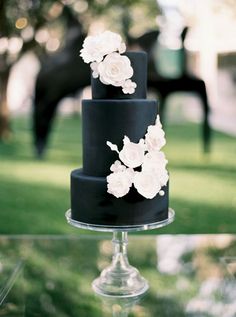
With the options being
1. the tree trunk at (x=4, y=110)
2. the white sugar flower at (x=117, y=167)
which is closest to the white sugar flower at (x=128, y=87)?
the white sugar flower at (x=117, y=167)

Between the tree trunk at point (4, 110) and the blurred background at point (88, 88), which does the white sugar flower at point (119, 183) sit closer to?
the blurred background at point (88, 88)

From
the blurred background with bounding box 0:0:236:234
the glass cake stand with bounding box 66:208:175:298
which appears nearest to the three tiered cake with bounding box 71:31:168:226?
the glass cake stand with bounding box 66:208:175:298

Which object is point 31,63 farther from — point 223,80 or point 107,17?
point 107,17

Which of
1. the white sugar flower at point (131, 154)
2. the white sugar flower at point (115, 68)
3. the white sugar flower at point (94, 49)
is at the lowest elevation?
the white sugar flower at point (131, 154)

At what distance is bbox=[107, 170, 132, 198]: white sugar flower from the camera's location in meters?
1.50

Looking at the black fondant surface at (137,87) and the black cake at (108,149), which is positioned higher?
the black fondant surface at (137,87)

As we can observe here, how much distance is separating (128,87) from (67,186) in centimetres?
324

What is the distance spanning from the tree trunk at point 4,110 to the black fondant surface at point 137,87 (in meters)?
4.95

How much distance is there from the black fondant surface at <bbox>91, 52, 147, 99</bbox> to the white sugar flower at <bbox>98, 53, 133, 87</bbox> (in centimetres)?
5

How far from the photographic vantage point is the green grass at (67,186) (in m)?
3.81

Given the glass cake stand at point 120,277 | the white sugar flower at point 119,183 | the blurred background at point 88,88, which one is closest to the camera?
the white sugar flower at point 119,183

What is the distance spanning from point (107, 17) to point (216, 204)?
2.81 meters

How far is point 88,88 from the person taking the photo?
5449 mm

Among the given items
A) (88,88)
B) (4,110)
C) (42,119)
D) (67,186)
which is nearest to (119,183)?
(42,119)
